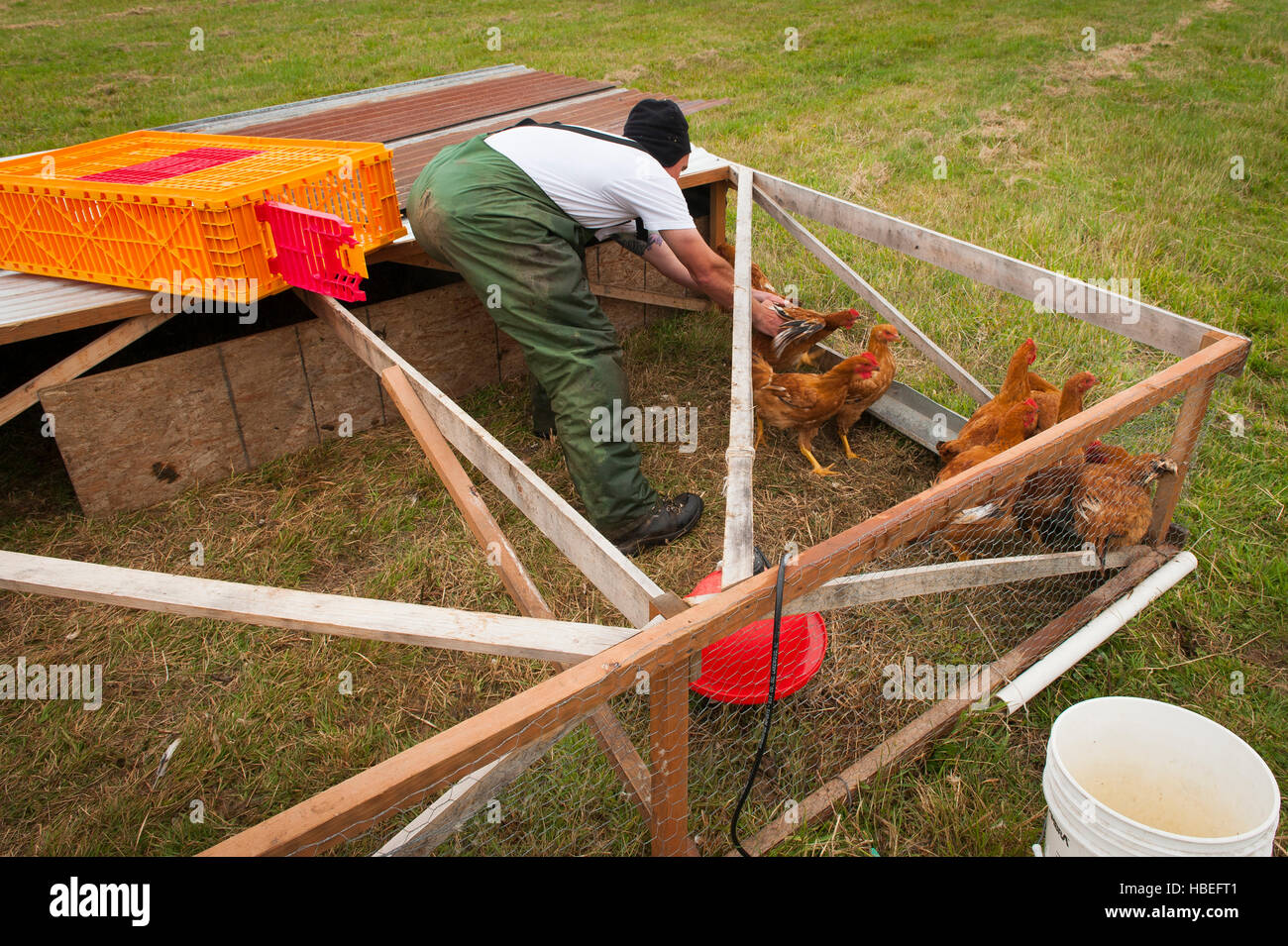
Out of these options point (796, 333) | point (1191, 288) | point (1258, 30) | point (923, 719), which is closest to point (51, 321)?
point (796, 333)

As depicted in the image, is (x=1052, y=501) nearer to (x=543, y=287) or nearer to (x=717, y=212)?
(x=543, y=287)

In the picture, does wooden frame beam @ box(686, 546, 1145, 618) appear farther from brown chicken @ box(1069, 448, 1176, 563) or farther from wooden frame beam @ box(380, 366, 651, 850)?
wooden frame beam @ box(380, 366, 651, 850)

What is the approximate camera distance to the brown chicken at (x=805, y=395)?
374 cm

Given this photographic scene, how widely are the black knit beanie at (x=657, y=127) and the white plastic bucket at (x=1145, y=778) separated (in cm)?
272

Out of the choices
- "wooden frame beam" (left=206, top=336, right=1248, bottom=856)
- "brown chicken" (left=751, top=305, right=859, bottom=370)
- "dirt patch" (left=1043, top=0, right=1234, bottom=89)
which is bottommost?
"wooden frame beam" (left=206, top=336, right=1248, bottom=856)

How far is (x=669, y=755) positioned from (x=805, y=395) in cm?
228

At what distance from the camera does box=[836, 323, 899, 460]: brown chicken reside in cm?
385

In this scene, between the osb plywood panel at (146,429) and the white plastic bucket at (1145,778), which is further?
the osb plywood panel at (146,429)

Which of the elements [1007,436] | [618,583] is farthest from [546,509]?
[1007,436]

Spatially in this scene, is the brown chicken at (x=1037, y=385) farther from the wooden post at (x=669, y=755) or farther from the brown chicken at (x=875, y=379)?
the wooden post at (x=669, y=755)

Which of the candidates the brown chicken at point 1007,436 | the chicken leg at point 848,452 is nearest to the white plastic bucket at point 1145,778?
the brown chicken at point 1007,436

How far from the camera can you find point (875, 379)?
3852mm

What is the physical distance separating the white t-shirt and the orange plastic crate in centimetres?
63

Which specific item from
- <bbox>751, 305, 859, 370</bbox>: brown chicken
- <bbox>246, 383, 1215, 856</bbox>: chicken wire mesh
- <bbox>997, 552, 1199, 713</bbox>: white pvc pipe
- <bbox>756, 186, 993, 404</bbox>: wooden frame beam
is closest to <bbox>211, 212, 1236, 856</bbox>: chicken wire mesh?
<bbox>246, 383, 1215, 856</bbox>: chicken wire mesh
